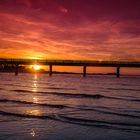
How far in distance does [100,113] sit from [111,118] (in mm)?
1329

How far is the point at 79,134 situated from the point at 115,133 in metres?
1.08

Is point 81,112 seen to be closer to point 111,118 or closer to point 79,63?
point 111,118

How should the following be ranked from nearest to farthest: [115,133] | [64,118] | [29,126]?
[115,133]
[29,126]
[64,118]

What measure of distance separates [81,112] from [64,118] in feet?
5.55

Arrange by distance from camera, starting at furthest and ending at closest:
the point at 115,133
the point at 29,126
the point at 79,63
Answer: the point at 79,63 → the point at 29,126 → the point at 115,133

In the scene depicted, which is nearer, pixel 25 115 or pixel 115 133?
pixel 115 133

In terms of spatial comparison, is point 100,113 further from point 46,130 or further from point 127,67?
point 127,67

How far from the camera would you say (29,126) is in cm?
936

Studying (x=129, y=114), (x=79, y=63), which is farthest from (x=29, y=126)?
(x=79, y=63)

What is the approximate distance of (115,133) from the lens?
8.59 metres

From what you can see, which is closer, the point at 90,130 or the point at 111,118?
the point at 90,130

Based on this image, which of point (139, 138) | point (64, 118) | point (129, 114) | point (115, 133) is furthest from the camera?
point (129, 114)

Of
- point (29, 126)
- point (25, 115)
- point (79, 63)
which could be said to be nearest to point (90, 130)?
point (29, 126)

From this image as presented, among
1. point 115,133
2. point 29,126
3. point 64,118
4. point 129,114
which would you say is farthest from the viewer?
point 129,114
